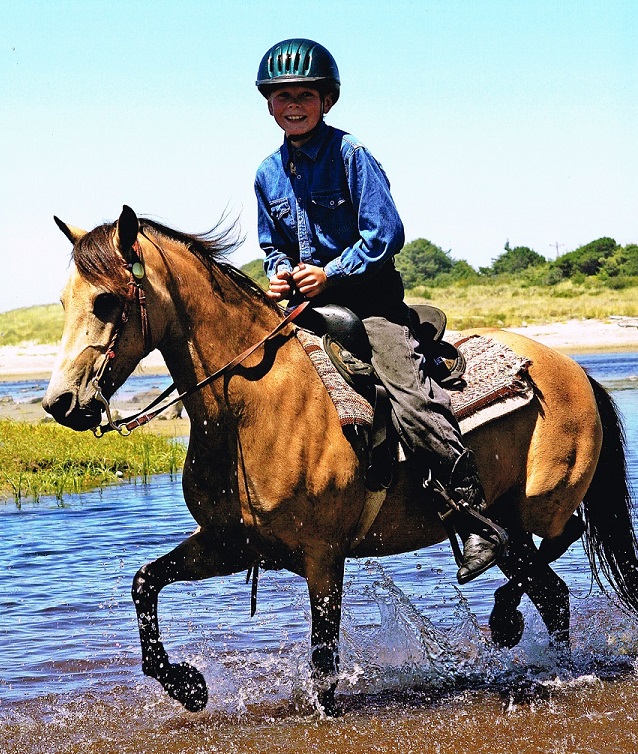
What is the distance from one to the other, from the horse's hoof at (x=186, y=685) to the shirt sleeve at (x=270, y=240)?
203cm

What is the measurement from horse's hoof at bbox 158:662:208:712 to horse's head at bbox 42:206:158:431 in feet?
4.93

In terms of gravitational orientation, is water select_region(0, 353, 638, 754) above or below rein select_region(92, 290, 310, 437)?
below

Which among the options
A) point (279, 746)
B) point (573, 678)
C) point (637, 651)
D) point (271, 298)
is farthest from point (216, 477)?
point (637, 651)

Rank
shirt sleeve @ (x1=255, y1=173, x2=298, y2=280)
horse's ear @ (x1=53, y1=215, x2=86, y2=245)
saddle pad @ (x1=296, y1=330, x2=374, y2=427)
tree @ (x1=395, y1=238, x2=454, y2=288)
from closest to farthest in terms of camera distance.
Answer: horse's ear @ (x1=53, y1=215, x2=86, y2=245) < saddle pad @ (x1=296, y1=330, x2=374, y2=427) < shirt sleeve @ (x1=255, y1=173, x2=298, y2=280) < tree @ (x1=395, y1=238, x2=454, y2=288)

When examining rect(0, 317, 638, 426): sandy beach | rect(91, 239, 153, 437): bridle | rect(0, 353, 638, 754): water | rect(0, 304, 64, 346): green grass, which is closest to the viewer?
rect(91, 239, 153, 437): bridle

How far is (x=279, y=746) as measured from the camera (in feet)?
17.5

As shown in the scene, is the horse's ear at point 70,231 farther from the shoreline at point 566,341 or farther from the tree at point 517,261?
the tree at point 517,261

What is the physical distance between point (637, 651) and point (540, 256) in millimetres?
66013

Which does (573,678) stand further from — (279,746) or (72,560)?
(72,560)

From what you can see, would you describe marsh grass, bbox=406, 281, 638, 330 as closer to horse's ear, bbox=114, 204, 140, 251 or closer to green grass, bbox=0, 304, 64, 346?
green grass, bbox=0, 304, 64, 346

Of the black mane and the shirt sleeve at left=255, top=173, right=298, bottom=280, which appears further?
the shirt sleeve at left=255, top=173, right=298, bottom=280

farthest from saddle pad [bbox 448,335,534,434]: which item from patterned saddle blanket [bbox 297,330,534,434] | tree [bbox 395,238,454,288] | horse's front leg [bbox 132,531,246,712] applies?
tree [bbox 395,238,454,288]

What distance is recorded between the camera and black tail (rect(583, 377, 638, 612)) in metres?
6.68

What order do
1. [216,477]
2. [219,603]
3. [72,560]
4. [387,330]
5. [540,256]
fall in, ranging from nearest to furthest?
[216,477]
[387,330]
[219,603]
[72,560]
[540,256]
